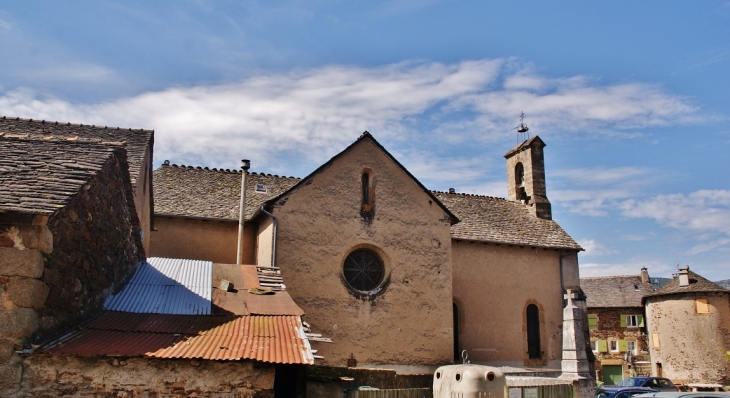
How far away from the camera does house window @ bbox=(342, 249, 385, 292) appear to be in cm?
1808

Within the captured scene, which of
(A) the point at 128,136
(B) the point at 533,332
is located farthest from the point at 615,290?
(A) the point at 128,136

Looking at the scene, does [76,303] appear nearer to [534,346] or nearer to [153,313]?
[153,313]

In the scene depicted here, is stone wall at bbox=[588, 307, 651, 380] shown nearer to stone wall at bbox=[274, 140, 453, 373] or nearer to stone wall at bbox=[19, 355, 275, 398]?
stone wall at bbox=[274, 140, 453, 373]

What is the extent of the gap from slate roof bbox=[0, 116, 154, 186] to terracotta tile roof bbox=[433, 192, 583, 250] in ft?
38.1

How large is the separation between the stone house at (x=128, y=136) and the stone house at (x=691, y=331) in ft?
106

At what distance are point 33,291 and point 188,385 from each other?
255cm

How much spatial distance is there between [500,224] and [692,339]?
19.0 m

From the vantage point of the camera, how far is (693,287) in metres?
35.3

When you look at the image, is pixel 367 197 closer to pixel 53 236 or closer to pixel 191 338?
pixel 191 338

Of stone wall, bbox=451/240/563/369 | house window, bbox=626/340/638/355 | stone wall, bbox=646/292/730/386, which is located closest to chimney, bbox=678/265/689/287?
stone wall, bbox=646/292/730/386

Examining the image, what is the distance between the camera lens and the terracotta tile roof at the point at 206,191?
19.1 metres

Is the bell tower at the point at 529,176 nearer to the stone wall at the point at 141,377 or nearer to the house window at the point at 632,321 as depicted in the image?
the house window at the point at 632,321

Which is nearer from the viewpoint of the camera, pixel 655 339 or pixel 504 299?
pixel 504 299

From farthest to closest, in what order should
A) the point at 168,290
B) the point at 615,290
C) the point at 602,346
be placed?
the point at 615,290
the point at 602,346
the point at 168,290
